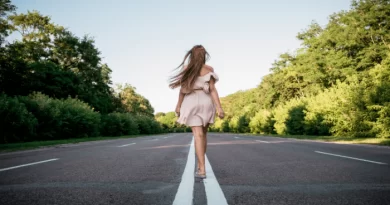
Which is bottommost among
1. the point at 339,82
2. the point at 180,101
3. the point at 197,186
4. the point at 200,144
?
the point at 197,186

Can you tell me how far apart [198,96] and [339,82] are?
65.5 feet

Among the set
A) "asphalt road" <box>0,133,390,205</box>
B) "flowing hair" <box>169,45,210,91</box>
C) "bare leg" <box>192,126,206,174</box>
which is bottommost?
"asphalt road" <box>0,133,390,205</box>

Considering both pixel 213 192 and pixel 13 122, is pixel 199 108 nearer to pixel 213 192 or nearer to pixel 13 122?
pixel 213 192

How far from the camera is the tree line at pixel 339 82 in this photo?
1777 centimetres

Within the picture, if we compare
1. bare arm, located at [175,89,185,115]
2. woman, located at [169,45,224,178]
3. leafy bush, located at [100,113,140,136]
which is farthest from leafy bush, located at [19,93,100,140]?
woman, located at [169,45,224,178]

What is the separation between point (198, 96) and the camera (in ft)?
14.5

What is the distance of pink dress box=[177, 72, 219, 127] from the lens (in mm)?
4301

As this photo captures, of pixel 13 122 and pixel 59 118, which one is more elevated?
pixel 59 118

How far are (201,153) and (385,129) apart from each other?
1665cm

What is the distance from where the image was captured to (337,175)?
447 cm

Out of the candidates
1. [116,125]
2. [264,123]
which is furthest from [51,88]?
[264,123]

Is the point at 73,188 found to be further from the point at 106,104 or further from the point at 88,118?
the point at 106,104

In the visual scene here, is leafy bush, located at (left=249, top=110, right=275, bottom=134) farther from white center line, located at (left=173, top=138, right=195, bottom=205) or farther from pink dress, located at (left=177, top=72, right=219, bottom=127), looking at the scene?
white center line, located at (left=173, top=138, right=195, bottom=205)

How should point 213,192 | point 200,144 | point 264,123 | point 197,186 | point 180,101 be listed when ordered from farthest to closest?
1. point 264,123
2. point 180,101
3. point 200,144
4. point 197,186
5. point 213,192
